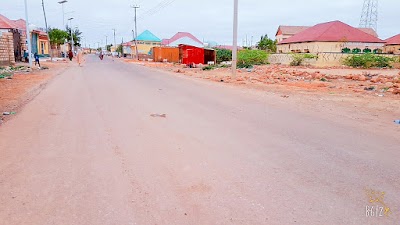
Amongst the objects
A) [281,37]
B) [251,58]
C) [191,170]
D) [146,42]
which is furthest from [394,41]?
[191,170]

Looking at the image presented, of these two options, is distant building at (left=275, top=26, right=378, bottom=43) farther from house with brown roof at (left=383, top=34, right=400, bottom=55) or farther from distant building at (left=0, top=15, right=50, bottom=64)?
distant building at (left=0, top=15, right=50, bottom=64)

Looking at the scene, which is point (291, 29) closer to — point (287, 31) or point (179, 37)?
point (287, 31)

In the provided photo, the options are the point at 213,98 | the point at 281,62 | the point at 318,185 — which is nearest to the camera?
the point at 318,185

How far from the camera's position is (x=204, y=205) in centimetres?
337

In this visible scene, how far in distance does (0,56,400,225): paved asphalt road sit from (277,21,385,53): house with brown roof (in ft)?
143

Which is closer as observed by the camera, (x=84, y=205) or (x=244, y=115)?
(x=84, y=205)

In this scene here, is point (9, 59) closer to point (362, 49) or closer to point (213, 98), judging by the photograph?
point (213, 98)

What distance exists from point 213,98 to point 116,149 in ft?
21.3

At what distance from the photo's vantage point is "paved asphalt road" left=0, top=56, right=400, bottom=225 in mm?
3221

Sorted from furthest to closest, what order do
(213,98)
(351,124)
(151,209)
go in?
(213,98) < (351,124) < (151,209)

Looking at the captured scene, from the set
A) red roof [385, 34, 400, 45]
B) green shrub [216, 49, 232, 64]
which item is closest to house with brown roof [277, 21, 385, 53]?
red roof [385, 34, 400, 45]

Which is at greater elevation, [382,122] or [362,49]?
[362,49]

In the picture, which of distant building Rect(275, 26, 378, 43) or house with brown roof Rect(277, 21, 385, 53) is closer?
house with brown roof Rect(277, 21, 385, 53)

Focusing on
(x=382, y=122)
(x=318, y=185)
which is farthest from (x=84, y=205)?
(x=382, y=122)
